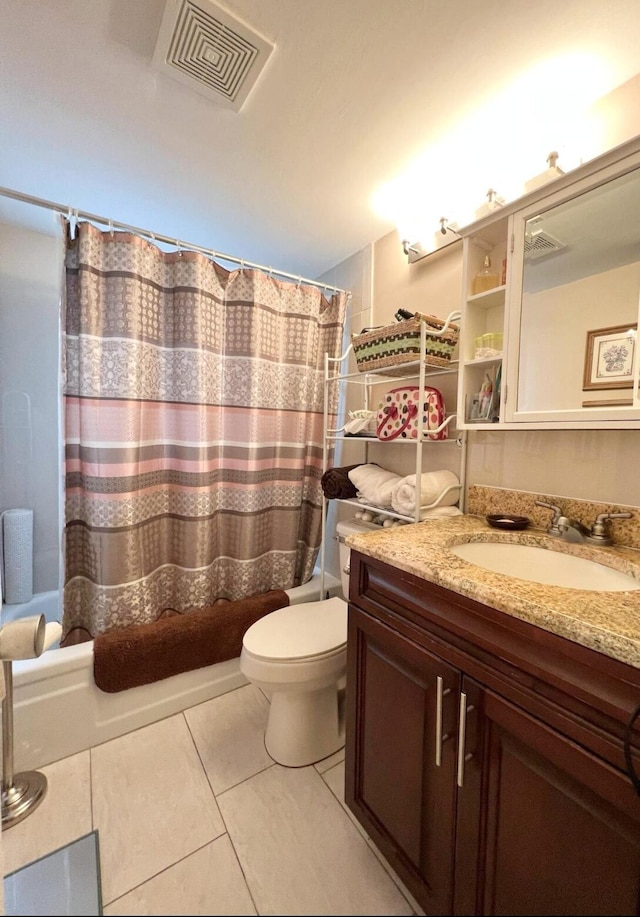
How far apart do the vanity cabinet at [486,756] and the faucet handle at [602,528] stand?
521mm

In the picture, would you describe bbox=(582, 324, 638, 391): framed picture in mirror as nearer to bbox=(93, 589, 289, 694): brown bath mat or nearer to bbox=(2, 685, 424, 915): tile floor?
bbox=(2, 685, 424, 915): tile floor

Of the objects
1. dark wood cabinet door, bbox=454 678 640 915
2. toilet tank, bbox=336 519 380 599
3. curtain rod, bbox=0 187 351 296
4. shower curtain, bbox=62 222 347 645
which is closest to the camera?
dark wood cabinet door, bbox=454 678 640 915

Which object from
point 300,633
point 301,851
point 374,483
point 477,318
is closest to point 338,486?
point 374,483

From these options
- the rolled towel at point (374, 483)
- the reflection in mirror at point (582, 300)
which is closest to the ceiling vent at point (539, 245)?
the reflection in mirror at point (582, 300)

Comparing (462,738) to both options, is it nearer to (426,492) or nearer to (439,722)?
(439,722)

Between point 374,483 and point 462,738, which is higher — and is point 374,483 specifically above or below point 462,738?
above

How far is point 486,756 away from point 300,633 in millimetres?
741

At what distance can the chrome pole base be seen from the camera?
98 centimetres

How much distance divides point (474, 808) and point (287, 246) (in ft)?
6.94

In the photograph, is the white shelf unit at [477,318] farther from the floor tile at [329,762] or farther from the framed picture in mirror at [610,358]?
the floor tile at [329,762]

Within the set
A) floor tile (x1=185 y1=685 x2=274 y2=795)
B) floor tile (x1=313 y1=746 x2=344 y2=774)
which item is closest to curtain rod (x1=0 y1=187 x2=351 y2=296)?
floor tile (x1=185 y1=685 x2=274 y2=795)

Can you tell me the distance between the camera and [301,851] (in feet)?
1.59

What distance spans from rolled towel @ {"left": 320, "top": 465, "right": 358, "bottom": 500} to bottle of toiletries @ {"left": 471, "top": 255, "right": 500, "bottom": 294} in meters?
0.85

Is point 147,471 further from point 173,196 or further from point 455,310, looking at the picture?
point 455,310
